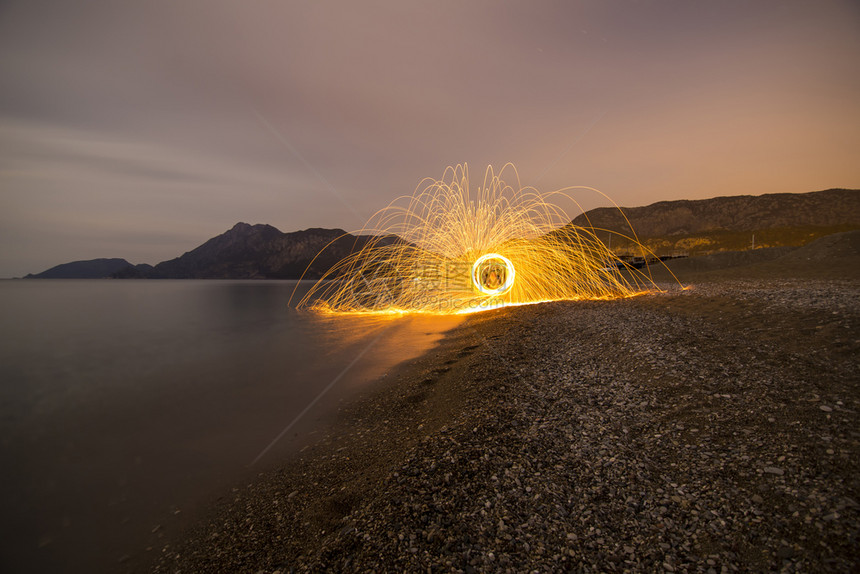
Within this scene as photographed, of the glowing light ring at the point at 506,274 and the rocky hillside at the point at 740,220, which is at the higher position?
the rocky hillside at the point at 740,220

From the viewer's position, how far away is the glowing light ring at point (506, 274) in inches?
373

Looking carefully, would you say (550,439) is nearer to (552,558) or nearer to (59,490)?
(552,558)

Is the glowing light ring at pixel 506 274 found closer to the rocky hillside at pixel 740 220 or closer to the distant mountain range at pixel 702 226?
the distant mountain range at pixel 702 226

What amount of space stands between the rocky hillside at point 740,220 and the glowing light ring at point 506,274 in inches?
962

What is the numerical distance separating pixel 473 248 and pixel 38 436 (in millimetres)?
8722

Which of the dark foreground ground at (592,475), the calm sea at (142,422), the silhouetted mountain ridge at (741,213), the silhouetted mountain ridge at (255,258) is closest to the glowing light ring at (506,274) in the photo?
the calm sea at (142,422)

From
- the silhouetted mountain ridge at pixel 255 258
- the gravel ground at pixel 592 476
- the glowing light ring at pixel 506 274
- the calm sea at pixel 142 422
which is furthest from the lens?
the silhouetted mountain ridge at pixel 255 258

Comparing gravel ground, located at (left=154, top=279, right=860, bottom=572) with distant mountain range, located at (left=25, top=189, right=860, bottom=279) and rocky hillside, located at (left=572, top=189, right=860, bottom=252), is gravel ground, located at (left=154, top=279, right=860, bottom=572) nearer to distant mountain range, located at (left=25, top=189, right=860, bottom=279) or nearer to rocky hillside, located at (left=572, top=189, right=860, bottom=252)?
distant mountain range, located at (left=25, top=189, right=860, bottom=279)

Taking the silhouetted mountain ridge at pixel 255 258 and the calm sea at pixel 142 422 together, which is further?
the silhouetted mountain ridge at pixel 255 258

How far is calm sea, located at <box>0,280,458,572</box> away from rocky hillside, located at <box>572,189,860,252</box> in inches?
1186

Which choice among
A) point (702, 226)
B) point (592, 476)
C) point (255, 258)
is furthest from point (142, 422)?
point (255, 258)

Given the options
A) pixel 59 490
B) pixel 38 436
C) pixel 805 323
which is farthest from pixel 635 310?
pixel 38 436

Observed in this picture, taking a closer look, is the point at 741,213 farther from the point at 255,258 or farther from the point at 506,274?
the point at 255,258

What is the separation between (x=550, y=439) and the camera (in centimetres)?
235
